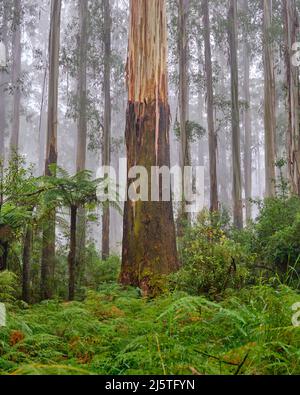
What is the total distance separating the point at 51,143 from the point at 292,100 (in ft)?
19.0

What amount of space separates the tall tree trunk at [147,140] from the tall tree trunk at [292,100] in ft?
14.4

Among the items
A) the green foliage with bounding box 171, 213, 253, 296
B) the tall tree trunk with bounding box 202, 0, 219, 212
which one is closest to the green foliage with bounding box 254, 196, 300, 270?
the green foliage with bounding box 171, 213, 253, 296

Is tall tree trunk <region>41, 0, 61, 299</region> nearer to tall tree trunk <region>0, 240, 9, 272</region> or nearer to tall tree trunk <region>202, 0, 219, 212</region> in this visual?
tall tree trunk <region>0, 240, 9, 272</region>

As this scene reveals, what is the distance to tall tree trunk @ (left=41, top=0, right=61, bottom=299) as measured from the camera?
7.06 m

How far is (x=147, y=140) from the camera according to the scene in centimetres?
692

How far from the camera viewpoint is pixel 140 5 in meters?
7.46

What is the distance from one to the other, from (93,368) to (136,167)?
433cm

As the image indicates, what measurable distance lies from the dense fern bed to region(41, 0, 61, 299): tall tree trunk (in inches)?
116

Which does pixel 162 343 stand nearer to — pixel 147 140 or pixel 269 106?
pixel 147 140

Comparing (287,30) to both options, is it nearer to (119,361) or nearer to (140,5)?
(140,5)

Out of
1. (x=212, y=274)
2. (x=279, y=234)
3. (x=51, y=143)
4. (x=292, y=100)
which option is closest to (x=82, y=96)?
(x=51, y=143)

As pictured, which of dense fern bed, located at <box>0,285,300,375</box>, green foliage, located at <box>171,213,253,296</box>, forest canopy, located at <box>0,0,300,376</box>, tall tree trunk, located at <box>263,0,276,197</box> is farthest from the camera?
tall tree trunk, located at <box>263,0,276,197</box>

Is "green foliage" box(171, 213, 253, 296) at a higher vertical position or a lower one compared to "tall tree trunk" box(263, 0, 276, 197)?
lower

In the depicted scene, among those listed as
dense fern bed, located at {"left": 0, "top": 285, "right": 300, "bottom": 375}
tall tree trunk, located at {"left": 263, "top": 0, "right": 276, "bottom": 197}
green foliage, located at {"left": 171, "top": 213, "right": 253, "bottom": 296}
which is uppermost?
tall tree trunk, located at {"left": 263, "top": 0, "right": 276, "bottom": 197}
